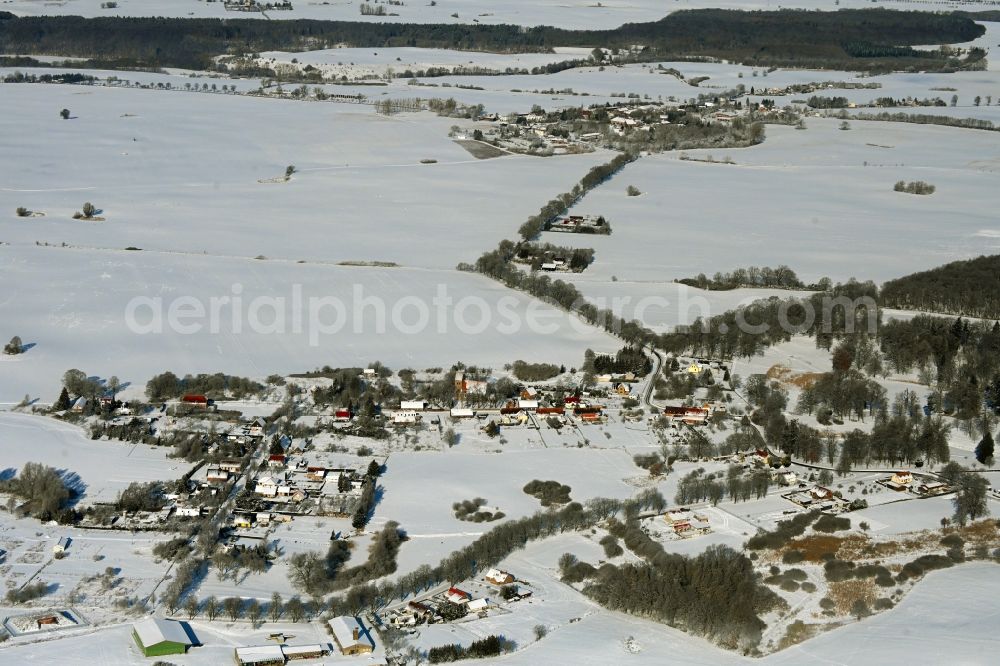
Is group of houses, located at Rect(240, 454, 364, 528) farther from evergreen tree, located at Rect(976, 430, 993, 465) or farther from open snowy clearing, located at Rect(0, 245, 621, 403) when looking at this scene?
evergreen tree, located at Rect(976, 430, 993, 465)

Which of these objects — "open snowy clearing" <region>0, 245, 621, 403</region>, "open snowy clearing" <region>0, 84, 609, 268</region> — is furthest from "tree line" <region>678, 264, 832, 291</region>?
"open snowy clearing" <region>0, 84, 609, 268</region>

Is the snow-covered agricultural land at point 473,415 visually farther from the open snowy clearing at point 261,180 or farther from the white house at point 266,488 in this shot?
the white house at point 266,488

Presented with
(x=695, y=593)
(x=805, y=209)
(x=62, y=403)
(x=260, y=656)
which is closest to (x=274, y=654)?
(x=260, y=656)

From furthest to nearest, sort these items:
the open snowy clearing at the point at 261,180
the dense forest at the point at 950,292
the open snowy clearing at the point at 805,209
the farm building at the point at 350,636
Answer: the open snowy clearing at the point at 261,180 < the open snowy clearing at the point at 805,209 < the dense forest at the point at 950,292 < the farm building at the point at 350,636

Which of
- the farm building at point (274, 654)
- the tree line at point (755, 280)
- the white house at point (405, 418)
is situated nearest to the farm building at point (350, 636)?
the farm building at point (274, 654)

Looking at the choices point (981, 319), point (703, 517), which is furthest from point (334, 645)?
point (981, 319)

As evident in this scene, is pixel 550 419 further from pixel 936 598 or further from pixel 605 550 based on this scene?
pixel 936 598
